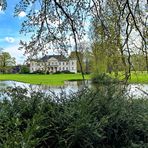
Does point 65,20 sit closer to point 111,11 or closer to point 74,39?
point 74,39

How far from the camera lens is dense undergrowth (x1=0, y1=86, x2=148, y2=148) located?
3.35 meters

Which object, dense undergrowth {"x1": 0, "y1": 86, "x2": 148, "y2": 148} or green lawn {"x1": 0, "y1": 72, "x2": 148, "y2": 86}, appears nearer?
dense undergrowth {"x1": 0, "y1": 86, "x2": 148, "y2": 148}

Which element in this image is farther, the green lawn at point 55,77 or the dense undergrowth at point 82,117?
the green lawn at point 55,77

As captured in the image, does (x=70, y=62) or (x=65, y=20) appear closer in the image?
(x=65, y=20)

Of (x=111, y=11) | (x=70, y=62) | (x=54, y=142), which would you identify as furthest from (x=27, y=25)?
(x=54, y=142)

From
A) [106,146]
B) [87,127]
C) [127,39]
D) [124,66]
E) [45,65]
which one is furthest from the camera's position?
[45,65]

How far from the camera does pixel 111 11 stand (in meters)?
5.51

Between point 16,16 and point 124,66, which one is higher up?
point 16,16

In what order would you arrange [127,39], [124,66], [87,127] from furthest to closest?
1. [124,66]
2. [127,39]
3. [87,127]

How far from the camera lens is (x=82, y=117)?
3.41 metres

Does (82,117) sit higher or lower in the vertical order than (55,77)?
higher

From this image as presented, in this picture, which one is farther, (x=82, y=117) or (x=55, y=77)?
(x=55, y=77)

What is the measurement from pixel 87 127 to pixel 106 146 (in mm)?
528

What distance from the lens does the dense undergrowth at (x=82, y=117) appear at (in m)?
3.35
